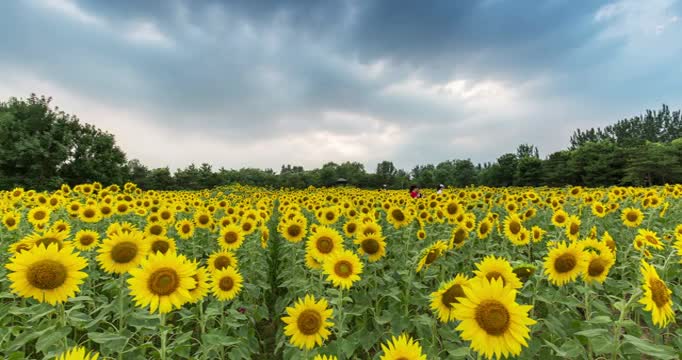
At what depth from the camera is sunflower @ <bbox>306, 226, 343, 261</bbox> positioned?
15.5ft

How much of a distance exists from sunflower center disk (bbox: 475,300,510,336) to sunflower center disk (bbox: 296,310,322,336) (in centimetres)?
140

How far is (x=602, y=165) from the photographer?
191 feet

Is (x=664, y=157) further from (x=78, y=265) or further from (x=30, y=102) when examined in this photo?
(x=30, y=102)

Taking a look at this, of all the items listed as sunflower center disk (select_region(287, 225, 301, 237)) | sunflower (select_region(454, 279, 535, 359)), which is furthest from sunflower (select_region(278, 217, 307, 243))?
sunflower (select_region(454, 279, 535, 359))

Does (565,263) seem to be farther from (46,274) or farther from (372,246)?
(46,274)

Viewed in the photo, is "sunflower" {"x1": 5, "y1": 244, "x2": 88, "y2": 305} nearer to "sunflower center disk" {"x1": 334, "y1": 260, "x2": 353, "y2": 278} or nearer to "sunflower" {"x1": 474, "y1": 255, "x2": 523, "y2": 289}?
"sunflower center disk" {"x1": 334, "y1": 260, "x2": 353, "y2": 278}

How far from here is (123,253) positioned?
3.52 metres

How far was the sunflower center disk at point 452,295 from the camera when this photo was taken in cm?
263

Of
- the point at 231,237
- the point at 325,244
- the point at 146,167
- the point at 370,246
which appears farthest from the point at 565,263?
the point at 146,167

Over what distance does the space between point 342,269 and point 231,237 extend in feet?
9.09

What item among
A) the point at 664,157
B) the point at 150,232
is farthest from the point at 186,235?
the point at 664,157

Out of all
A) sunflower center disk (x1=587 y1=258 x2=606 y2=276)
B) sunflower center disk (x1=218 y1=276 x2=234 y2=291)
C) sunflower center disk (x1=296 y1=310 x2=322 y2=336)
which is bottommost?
sunflower center disk (x1=296 y1=310 x2=322 y2=336)

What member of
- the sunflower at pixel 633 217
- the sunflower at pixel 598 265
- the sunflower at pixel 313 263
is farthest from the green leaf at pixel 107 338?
the sunflower at pixel 633 217

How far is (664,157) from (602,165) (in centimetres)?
756
